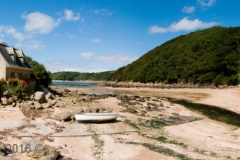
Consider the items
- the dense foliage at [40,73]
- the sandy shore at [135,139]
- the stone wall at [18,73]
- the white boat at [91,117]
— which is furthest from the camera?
the dense foliage at [40,73]

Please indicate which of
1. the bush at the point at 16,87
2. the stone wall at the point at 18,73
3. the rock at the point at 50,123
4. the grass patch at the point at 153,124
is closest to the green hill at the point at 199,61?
the grass patch at the point at 153,124

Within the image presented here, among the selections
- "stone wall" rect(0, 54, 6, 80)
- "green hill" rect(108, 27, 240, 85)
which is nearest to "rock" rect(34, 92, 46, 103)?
"stone wall" rect(0, 54, 6, 80)

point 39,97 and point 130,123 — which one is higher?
point 39,97

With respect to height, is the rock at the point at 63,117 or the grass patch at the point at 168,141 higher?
the rock at the point at 63,117

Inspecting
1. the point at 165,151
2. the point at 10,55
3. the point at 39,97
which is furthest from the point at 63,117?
the point at 10,55

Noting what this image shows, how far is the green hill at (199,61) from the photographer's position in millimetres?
94569

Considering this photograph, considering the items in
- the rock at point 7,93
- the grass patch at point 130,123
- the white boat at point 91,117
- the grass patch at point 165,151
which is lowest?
the grass patch at point 165,151

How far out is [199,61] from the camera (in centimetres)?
10762

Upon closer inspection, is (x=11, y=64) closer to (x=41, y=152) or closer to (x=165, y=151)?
(x=41, y=152)

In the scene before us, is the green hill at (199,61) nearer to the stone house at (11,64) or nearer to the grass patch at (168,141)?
the stone house at (11,64)

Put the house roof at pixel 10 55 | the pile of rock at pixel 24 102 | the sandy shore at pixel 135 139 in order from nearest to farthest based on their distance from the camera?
1. the sandy shore at pixel 135 139
2. the pile of rock at pixel 24 102
3. the house roof at pixel 10 55

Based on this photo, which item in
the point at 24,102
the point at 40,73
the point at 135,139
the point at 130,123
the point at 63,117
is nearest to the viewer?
the point at 135,139

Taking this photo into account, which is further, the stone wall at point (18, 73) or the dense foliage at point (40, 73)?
the dense foliage at point (40, 73)

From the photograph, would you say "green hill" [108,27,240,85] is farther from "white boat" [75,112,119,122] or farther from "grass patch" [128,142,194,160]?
"grass patch" [128,142,194,160]
